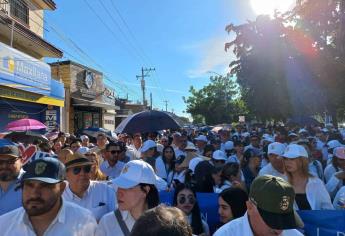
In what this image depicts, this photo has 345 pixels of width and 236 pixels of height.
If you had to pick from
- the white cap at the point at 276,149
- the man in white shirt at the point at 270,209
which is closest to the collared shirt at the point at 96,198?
the man in white shirt at the point at 270,209

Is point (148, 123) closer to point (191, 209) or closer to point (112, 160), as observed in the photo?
point (112, 160)

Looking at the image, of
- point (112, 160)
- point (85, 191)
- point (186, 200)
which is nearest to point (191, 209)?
point (186, 200)

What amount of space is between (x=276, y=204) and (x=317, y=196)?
2256mm

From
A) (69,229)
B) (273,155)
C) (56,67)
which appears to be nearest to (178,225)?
(69,229)

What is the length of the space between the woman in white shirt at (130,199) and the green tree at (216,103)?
6374 centimetres

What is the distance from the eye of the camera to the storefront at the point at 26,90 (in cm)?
1481

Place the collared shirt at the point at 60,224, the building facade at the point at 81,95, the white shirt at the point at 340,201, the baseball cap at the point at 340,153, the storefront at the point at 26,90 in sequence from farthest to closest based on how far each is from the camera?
the building facade at the point at 81,95, the storefront at the point at 26,90, the baseball cap at the point at 340,153, the white shirt at the point at 340,201, the collared shirt at the point at 60,224

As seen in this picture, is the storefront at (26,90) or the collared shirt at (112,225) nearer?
the collared shirt at (112,225)

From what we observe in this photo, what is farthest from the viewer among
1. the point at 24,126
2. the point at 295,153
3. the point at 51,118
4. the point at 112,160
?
the point at 51,118

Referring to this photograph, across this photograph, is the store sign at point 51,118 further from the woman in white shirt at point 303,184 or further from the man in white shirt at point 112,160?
the woman in white shirt at point 303,184

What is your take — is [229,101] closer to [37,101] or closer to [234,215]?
[37,101]

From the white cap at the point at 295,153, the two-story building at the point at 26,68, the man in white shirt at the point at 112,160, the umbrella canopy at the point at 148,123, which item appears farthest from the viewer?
the two-story building at the point at 26,68

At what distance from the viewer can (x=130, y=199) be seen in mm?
2963

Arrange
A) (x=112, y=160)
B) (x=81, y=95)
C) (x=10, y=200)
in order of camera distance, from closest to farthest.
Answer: (x=10, y=200)
(x=112, y=160)
(x=81, y=95)
